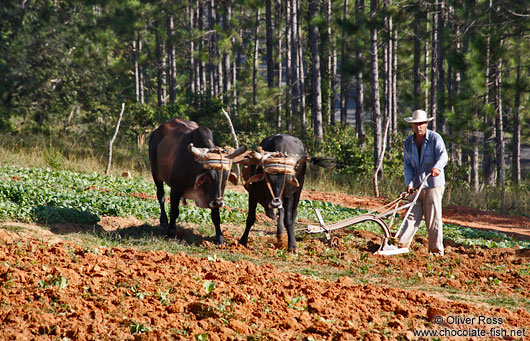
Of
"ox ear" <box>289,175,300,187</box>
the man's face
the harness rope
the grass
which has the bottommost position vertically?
the grass

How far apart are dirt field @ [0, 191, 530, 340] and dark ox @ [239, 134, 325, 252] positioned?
1215 millimetres

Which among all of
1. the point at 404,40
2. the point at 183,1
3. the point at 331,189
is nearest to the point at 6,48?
A: the point at 183,1

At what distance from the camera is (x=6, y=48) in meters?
29.9

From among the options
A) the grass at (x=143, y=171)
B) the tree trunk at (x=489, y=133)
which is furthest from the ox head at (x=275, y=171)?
the tree trunk at (x=489, y=133)

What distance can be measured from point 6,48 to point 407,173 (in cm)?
2567

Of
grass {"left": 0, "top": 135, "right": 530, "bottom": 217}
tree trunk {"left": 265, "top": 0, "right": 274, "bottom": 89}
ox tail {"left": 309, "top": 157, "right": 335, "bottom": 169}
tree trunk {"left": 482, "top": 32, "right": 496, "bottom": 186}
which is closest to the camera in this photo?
ox tail {"left": 309, "top": 157, "right": 335, "bottom": 169}

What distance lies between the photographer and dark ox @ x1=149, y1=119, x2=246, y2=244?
1000 cm

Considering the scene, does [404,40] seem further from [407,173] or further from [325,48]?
[407,173]

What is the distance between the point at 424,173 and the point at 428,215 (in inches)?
25.6

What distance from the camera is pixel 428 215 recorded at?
953cm

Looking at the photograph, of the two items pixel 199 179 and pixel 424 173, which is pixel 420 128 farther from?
pixel 199 179

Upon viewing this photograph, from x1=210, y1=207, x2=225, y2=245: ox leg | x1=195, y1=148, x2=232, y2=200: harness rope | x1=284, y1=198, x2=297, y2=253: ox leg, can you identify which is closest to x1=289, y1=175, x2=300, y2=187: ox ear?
x1=284, y1=198, x2=297, y2=253: ox leg

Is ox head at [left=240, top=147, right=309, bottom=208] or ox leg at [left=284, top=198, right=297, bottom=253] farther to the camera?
ox leg at [left=284, top=198, right=297, bottom=253]

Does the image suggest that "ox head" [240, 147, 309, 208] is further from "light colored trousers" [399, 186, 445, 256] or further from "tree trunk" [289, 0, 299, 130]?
"tree trunk" [289, 0, 299, 130]
